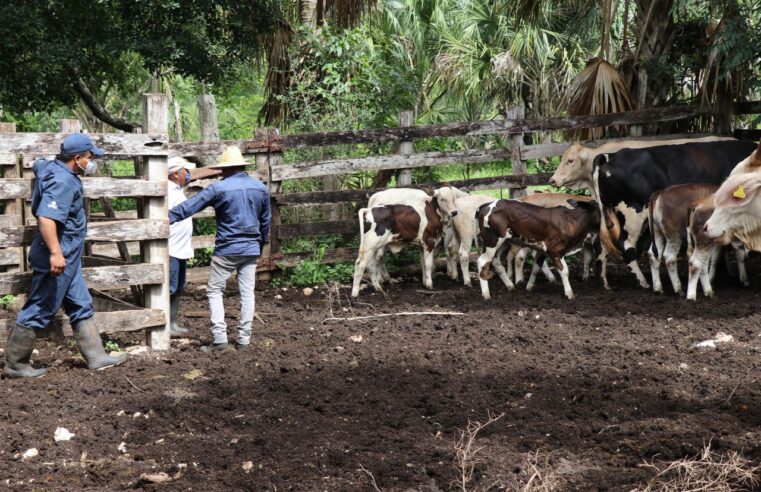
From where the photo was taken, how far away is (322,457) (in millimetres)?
5902

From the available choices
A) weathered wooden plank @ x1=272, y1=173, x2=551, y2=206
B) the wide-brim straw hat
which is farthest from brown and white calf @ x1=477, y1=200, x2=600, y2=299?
the wide-brim straw hat

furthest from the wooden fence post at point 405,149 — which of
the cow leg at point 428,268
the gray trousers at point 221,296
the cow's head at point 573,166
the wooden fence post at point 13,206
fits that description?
the wooden fence post at point 13,206

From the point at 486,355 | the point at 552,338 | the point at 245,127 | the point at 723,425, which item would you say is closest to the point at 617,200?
the point at 552,338

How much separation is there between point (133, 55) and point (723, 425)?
14.6 metres

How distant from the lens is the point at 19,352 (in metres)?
7.66

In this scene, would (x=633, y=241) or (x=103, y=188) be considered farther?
(x=633, y=241)

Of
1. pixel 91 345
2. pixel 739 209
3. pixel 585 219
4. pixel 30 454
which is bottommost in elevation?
pixel 30 454

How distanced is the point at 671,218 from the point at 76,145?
21.7ft

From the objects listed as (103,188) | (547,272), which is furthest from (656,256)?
(103,188)

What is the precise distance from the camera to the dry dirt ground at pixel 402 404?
5.71 m

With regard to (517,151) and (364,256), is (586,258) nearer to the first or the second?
(517,151)

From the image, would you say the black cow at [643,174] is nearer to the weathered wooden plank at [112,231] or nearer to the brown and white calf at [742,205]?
the brown and white calf at [742,205]

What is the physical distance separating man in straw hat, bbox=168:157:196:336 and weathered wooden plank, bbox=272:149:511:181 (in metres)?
2.88

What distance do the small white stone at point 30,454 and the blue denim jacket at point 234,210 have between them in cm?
293
